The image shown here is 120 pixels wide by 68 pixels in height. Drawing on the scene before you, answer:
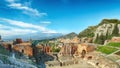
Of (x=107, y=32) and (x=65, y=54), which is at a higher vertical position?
(x=107, y=32)

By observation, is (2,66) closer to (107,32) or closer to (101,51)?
(101,51)

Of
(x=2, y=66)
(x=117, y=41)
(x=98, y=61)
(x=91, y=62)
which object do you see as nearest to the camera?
(x=2, y=66)

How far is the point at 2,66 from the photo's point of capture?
577 cm

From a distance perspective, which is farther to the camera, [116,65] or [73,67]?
[73,67]

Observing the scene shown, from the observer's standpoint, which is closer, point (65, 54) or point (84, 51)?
point (84, 51)

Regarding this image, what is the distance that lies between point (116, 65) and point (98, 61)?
31.0 ft

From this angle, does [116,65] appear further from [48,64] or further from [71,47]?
[71,47]

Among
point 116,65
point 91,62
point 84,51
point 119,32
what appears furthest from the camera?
point 119,32

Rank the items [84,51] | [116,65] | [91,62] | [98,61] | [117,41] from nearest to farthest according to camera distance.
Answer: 1. [116,65]
2. [98,61]
3. [91,62]
4. [117,41]
5. [84,51]

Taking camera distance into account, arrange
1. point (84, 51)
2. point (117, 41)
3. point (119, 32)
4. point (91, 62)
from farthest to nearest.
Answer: point (119, 32) → point (84, 51) → point (117, 41) → point (91, 62)

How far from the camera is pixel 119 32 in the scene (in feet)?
266

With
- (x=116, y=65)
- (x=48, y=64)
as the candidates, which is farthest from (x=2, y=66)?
(x=48, y=64)

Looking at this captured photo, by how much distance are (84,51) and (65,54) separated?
12.7m

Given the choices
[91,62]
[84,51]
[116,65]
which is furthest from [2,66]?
[84,51]
